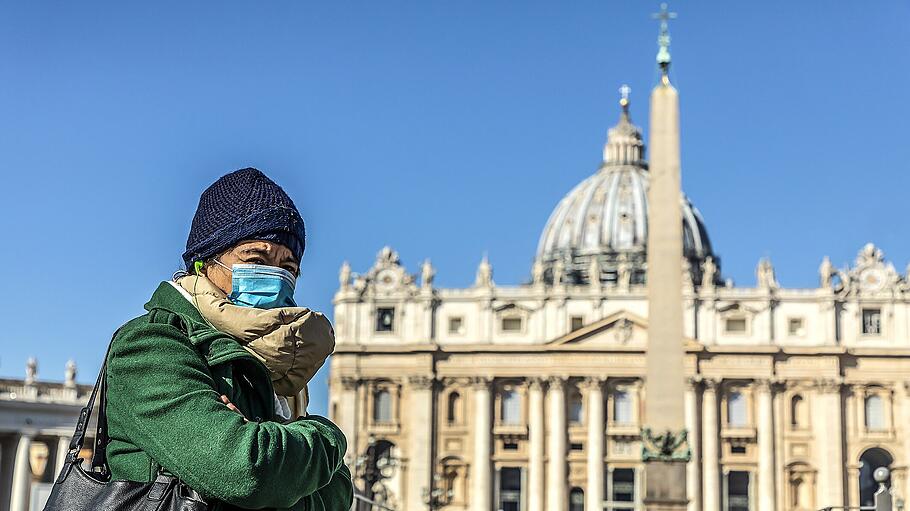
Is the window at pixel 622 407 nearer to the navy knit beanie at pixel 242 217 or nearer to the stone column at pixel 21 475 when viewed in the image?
the stone column at pixel 21 475

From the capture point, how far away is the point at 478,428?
2557 inches

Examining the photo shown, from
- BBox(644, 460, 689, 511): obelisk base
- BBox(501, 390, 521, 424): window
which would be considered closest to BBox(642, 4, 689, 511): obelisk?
BBox(644, 460, 689, 511): obelisk base

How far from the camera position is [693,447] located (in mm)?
63188

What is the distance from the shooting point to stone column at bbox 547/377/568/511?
208 ft

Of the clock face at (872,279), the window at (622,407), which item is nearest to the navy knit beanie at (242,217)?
the window at (622,407)

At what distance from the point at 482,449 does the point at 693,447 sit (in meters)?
9.27

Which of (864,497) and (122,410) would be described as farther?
(864,497)

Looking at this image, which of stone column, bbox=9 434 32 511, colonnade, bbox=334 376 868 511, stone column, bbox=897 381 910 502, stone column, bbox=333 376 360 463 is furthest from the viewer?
stone column, bbox=333 376 360 463

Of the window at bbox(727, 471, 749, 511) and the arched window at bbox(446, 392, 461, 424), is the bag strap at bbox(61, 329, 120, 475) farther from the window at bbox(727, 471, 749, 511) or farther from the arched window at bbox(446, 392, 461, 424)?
the arched window at bbox(446, 392, 461, 424)

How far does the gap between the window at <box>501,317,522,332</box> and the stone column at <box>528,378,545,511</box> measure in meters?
2.58

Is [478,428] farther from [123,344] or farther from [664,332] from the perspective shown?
[123,344]

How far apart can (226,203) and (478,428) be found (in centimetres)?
6235

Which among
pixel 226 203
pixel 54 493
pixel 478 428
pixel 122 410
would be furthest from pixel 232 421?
→ pixel 478 428

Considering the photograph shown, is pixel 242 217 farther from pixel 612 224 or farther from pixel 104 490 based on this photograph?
pixel 612 224
